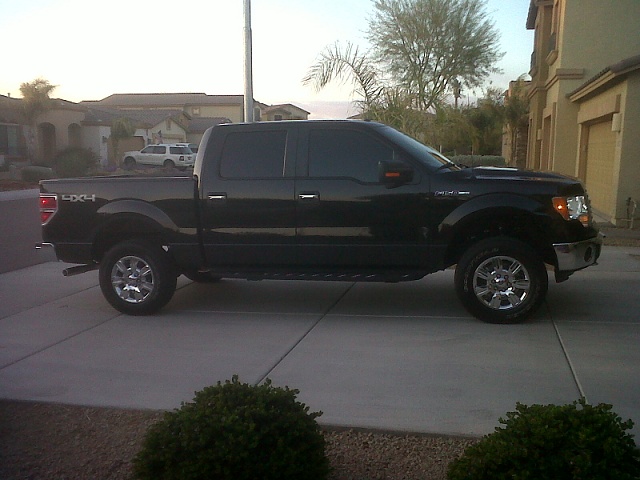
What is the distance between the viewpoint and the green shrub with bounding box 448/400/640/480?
327 centimetres

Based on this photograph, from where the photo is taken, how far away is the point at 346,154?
7891 mm

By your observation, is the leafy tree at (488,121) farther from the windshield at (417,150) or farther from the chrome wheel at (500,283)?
the chrome wheel at (500,283)

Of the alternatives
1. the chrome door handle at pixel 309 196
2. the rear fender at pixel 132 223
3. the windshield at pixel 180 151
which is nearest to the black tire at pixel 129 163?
the windshield at pixel 180 151

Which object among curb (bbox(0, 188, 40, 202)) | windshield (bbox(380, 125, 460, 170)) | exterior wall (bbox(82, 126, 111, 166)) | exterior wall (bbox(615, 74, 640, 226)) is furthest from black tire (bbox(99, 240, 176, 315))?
exterior wall (bbox(82, 126, 111, 166))

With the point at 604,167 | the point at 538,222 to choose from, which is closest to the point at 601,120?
the point at 604,167

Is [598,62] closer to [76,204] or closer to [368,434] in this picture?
[76,204]

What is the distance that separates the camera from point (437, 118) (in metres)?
19.5

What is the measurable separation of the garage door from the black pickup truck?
26.7ft

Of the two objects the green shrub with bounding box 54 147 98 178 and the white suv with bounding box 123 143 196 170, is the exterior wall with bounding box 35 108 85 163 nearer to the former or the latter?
the white suv with bounding box 123 143 196 170

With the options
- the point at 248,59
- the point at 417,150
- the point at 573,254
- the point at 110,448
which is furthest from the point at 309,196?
the point at 248,59

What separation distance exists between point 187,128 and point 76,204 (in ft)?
209

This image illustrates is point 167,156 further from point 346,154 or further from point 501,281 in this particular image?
point 501,281

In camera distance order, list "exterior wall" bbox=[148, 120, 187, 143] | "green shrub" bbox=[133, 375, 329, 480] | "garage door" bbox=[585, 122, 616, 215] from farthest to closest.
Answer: "exterior wall" bbox=[148, 120, 187, 143] < "garage door" bbox=[585, 122, 616, 215] < "green shrub" bbox=[133, 375, 329, 480]

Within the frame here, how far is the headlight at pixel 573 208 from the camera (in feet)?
24.1
